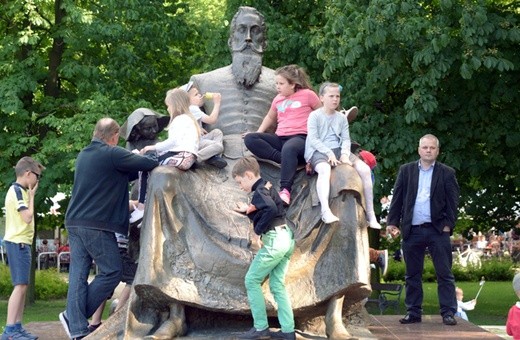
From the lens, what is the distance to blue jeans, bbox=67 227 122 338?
9672 millimetres

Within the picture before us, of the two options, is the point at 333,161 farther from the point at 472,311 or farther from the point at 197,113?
the point at 472,311

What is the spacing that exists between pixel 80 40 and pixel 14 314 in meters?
→ 12.2

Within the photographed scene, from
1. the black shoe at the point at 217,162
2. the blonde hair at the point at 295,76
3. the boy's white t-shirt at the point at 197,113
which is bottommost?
the black shoe at the point at 217,162

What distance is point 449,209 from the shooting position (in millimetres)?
11234

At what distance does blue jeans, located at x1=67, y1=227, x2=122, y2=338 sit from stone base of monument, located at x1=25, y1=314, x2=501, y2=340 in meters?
0.85

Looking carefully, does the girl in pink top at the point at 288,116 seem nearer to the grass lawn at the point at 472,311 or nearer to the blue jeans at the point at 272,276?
the blue jeans at the point at 272,276

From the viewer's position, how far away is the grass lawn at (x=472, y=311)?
71.3 feet

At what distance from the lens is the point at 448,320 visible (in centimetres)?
1128

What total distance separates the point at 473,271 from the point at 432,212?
24092mm

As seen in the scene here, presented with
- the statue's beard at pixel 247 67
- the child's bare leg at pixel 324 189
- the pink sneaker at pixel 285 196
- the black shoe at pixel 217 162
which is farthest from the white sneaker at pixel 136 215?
the statue's beard at pixel 247 67

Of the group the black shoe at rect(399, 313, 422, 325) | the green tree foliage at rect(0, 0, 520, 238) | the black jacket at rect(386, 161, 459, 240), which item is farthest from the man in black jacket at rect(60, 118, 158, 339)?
the green tree foliage at rect(0, 0, 520, 238)

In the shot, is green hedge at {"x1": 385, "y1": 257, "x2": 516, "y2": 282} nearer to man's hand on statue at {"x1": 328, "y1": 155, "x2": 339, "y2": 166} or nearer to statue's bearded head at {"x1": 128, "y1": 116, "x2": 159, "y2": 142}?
statue's bearded head at {"x1": 128, "y1": 116, "x2": 159, "y2": 142}

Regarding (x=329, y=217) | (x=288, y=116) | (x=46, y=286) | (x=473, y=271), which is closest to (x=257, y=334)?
(x=329, y=217)

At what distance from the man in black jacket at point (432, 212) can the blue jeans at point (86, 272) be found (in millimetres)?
3153
